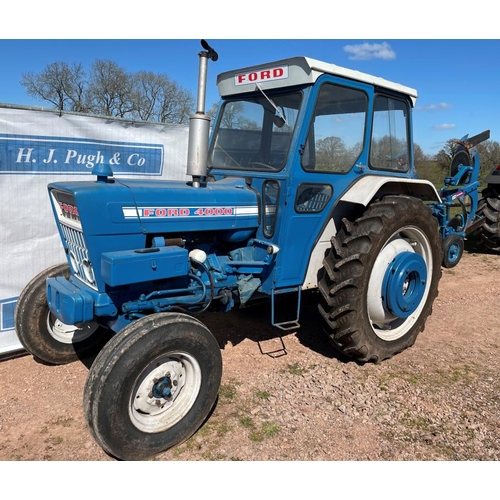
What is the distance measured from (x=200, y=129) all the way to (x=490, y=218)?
655 centimetres

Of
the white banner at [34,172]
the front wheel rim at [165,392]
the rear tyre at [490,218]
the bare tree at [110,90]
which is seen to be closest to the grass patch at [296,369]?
the front wheel rim at [165,392]

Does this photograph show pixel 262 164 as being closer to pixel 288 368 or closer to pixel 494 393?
pixel 288 368

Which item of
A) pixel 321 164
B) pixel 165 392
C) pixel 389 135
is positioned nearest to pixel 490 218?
pixel 389 135

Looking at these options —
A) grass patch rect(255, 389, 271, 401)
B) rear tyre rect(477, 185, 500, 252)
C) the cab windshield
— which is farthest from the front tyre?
rear tyre rect(477, 185, 500, 252)

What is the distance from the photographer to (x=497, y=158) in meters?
22.0

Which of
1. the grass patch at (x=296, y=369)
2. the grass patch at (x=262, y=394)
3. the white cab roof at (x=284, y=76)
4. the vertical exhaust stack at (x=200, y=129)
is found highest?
the white cab roof at (x=284, y=76)

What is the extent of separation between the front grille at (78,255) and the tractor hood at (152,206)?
78mm

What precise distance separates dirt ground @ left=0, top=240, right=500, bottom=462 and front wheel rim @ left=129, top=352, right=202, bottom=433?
0.22 m

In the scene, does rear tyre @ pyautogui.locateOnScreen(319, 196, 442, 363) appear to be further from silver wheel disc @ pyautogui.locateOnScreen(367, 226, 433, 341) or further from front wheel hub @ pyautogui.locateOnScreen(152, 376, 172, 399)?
front wheel hub @ pyautogui.locateOnScreen(152, 376, 172, 399)

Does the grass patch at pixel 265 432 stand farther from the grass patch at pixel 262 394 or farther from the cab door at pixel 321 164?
the cab door at pixel 321 164

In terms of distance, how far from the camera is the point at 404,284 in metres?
4.15

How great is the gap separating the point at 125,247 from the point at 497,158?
76.7 ft

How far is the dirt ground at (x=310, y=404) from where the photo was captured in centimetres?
293

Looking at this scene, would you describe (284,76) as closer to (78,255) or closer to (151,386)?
(78,255)
